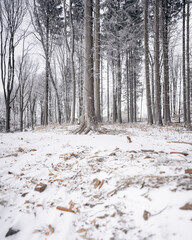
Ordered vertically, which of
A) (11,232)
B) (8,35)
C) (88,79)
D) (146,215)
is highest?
(8,35)

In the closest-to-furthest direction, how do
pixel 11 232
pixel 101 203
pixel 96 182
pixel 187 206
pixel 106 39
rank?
1. pixel 187 206
2. pixel 11 232
3. pixel 101 203
4. pixel 96 182
5. pixel 106 39

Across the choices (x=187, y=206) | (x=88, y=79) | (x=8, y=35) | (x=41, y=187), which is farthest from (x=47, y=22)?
(x=187, y=206)

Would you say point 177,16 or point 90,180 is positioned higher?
point 177,16

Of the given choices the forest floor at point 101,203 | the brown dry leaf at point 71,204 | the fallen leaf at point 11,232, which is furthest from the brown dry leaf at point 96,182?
the fallen leaf at point 11,232

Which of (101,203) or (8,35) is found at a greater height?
(8,35)

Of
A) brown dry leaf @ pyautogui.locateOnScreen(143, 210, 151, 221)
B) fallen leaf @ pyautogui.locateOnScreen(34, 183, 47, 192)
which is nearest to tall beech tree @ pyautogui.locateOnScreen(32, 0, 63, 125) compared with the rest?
fallen leaf @ pyautogui.locateOnScreen(34, 183, 47, 192)

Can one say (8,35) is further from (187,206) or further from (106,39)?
(187,206)

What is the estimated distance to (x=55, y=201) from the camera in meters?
1.44

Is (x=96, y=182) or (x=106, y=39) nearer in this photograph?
(x=96, y=182)

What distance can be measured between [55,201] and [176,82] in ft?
86.9

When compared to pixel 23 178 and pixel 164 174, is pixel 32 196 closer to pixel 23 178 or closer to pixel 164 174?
pixel 23 178

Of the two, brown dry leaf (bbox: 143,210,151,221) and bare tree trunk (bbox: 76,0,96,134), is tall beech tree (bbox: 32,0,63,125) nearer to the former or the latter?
bare tree trunk (bbox: 76,0,96,134)

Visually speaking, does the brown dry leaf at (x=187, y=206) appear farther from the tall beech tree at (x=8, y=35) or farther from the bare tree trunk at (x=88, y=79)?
the tall beech tree at (x=8, y=35)

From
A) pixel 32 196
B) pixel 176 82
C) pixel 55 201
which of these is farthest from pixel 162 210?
pixel 176 82
